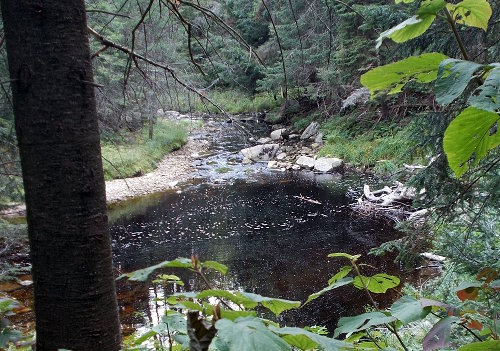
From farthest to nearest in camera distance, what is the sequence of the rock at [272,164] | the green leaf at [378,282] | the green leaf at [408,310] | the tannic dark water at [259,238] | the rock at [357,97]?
1. the rock at [272,164]
2. the rock at [357,97]
3. the tannic dark water at [259,238]
4. the green leaf at [378,282]
5. the green leaf at [408,310]

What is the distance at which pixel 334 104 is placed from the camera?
16938 mm

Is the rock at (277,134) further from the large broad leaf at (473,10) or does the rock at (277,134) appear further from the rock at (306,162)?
the large broad leaf at (473,10)

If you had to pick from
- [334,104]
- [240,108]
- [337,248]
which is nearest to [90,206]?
[337,248]

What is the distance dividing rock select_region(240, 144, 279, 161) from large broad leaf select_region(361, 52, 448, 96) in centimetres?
1500

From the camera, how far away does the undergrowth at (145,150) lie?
13512mm

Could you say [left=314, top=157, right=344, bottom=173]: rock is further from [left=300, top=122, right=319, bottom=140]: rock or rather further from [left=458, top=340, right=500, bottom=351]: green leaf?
[left=458, top=340, right=500, bottom=351]: green leaf

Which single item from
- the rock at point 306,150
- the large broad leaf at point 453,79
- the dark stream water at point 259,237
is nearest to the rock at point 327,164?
the dark stream water at point 259,237

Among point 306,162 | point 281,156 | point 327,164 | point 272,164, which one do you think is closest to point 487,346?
point 327,164

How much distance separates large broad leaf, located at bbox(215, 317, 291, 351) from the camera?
50 cm

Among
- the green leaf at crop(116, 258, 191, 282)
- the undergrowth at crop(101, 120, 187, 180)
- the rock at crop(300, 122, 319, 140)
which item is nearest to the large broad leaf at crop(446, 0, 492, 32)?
the green leaf at crop(116, 258, 191, 282)

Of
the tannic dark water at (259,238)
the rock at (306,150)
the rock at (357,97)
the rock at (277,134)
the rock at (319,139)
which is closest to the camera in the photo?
the tannic dark water at (259,238)

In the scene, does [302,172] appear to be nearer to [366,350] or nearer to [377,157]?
[377,157]

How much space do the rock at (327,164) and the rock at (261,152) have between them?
2.35 m

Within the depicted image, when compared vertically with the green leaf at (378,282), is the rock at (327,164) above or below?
below
